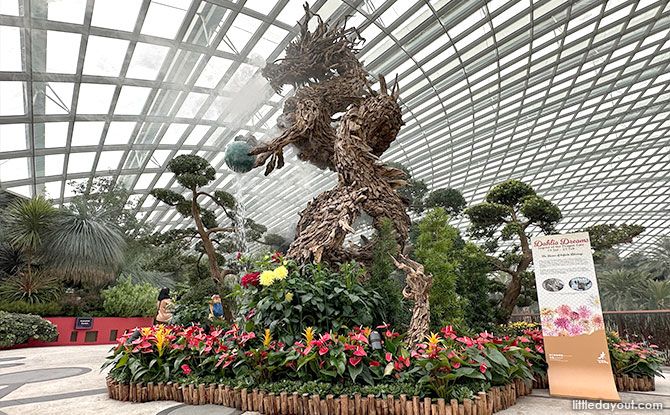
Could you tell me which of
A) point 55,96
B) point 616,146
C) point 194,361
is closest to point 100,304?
point 55,96

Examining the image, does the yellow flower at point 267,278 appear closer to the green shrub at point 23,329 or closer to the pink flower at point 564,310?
the pink flower at point 564,310

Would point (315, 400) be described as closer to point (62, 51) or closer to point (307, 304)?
point (307, 304)

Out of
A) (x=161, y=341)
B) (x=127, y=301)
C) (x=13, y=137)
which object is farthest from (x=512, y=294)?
(x=13, y=137)

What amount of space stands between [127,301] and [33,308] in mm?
2813

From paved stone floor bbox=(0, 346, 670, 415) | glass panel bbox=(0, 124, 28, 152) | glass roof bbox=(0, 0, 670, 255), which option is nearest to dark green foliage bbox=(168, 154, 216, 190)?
paved stone floor bbox=(0, 346, 670, 415)

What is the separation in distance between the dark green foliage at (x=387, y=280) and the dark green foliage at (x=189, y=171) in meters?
5.02

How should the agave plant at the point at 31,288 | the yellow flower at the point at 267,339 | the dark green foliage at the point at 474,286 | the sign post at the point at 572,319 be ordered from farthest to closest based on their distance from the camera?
the agave plant at the point at 31,288, the dark green foliage at the point at 474,286, the yellow flower at the point at 267,339, the sign post at the point at 572,319

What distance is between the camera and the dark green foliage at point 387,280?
5.23 meters

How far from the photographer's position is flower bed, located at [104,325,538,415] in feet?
10.4

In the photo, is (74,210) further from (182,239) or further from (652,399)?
(652,399)

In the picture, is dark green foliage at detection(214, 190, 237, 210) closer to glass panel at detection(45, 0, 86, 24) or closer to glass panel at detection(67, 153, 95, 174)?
glass panel at detection(45, 0, 86, 24)

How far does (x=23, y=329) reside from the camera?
10.3 metres

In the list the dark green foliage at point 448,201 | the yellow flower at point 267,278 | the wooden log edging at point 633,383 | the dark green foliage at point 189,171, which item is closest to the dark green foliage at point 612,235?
the dark green foliage at point 448,201

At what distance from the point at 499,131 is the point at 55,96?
22.9 metres
